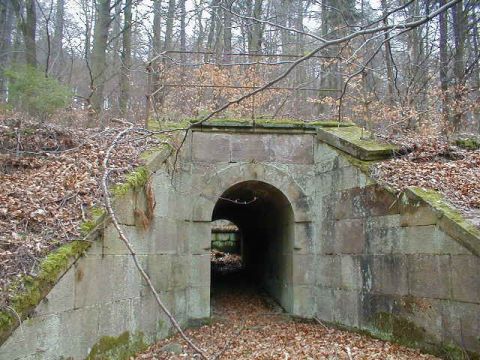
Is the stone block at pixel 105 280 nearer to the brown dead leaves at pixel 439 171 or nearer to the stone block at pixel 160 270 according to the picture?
the stone block at pixel 160 270

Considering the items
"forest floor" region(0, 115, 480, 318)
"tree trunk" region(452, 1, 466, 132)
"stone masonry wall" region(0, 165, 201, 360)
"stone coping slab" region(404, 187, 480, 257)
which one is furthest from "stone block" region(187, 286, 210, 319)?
"tree trunk" region(452, 1, 466, 132)

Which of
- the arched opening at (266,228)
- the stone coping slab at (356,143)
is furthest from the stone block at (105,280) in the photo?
the stone coping slab at (356,143)

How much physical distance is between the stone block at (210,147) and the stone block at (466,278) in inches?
174

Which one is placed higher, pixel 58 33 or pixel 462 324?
pixel 58 33

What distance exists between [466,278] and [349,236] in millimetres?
2421

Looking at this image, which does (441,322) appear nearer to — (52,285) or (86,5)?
(52,285)

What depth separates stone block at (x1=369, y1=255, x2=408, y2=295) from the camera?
20.0 feet

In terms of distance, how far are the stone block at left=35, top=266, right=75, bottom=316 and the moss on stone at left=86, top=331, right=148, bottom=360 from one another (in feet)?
2.50

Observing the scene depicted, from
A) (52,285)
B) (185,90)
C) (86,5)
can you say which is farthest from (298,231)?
(86,5)

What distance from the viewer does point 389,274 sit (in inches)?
251

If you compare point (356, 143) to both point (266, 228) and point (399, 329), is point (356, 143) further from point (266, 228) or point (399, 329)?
point (266, 228)

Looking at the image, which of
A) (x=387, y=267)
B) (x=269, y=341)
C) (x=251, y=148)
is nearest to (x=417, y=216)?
(x=387, y=267)

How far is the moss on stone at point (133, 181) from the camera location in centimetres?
565

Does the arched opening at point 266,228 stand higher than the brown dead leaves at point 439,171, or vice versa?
the brown dead leaves at point 439,171
